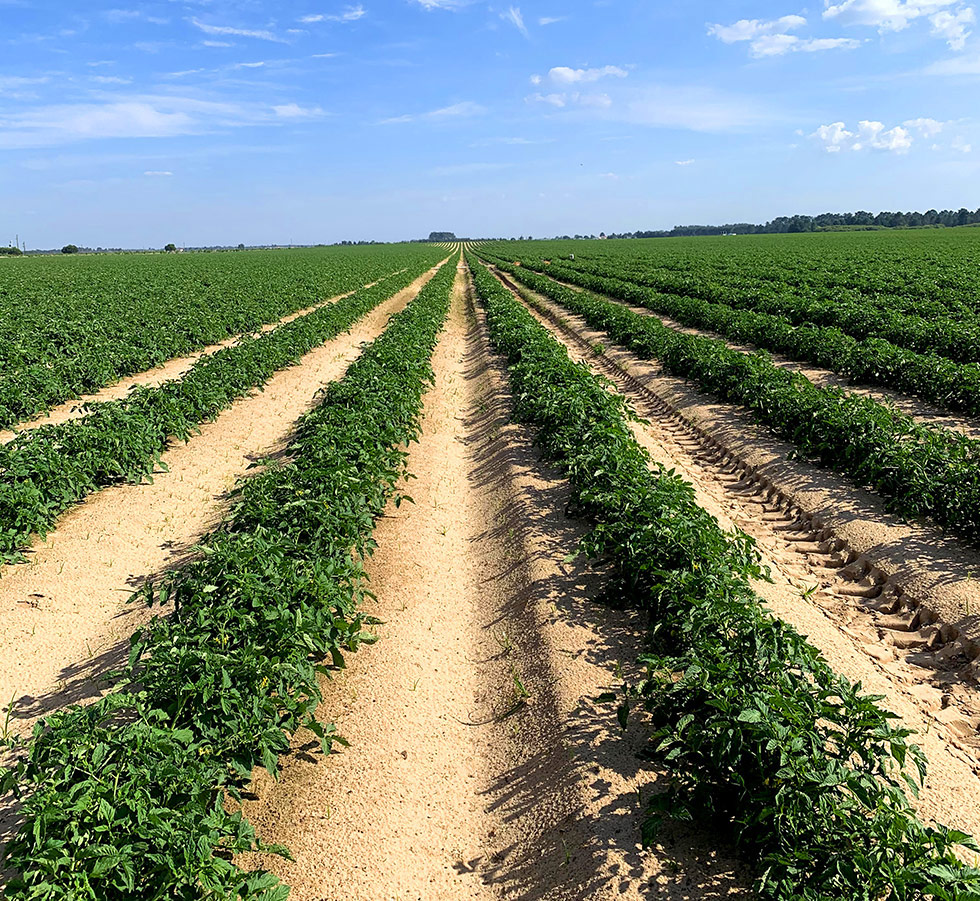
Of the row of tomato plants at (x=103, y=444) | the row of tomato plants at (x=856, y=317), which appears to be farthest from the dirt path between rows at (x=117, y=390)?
the row of tomato plants at (x=856, y=317)

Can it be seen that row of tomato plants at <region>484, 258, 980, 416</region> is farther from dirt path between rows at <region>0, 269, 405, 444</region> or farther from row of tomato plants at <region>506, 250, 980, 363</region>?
dirt path between rows at <region>0, 269, 405, 444</region>

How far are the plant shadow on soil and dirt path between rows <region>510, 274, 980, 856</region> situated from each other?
1.45 m

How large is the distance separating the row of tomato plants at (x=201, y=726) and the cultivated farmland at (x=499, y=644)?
2 centimetres

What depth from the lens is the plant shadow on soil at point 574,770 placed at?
3578 millimetres

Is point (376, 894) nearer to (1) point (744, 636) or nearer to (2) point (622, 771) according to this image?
(2) point (622, 771)

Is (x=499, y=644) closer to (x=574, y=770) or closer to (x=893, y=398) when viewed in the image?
(x=574, y=770)

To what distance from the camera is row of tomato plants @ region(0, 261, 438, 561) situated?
7430 mm

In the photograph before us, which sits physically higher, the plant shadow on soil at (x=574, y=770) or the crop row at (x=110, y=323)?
the crop row at (x=110, y=323)

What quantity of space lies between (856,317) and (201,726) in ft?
65.2

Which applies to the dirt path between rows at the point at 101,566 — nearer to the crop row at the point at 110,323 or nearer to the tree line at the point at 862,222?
the crop row at the point at 110,323

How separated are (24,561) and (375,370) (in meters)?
6.60

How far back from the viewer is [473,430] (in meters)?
12.6

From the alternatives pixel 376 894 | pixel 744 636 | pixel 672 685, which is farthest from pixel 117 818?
pixel 744 636

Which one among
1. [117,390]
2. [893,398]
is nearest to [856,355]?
[893,398]
